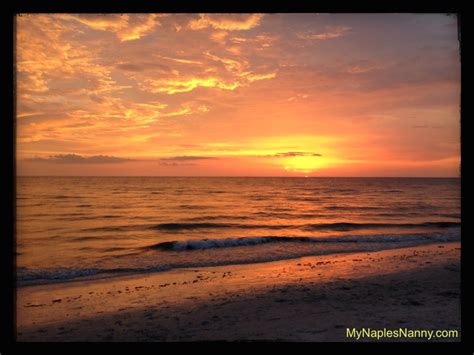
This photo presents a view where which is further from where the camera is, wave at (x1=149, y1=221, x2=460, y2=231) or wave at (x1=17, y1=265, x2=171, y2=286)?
wave at (x1=149, y1=221, x2=460, y2=231)

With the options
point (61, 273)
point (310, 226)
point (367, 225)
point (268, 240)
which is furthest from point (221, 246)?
point (367, 225)

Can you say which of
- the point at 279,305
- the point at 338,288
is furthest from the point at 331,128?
the point at 279,305

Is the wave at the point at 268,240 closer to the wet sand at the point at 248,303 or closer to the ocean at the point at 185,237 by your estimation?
the ocean at the point at 185,237

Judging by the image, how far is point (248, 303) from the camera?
5.82 meters

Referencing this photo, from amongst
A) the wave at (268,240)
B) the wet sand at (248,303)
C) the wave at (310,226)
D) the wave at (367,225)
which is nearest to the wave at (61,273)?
the wet sand at (248,303)

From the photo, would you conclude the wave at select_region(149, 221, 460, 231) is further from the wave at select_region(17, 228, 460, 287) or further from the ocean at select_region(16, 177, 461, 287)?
the wave at select_region(17, 228, 460, 287)

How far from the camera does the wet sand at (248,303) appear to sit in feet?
15.5

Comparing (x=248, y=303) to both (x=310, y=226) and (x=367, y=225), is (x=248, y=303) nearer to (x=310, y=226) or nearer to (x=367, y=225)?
(x=310, y=226)

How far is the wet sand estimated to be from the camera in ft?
15.5

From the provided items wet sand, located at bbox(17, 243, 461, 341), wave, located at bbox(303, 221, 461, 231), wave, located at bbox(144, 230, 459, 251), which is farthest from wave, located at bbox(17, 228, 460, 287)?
wave, located at bbox(303, 221, 461, 231)

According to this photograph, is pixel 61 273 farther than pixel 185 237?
No
